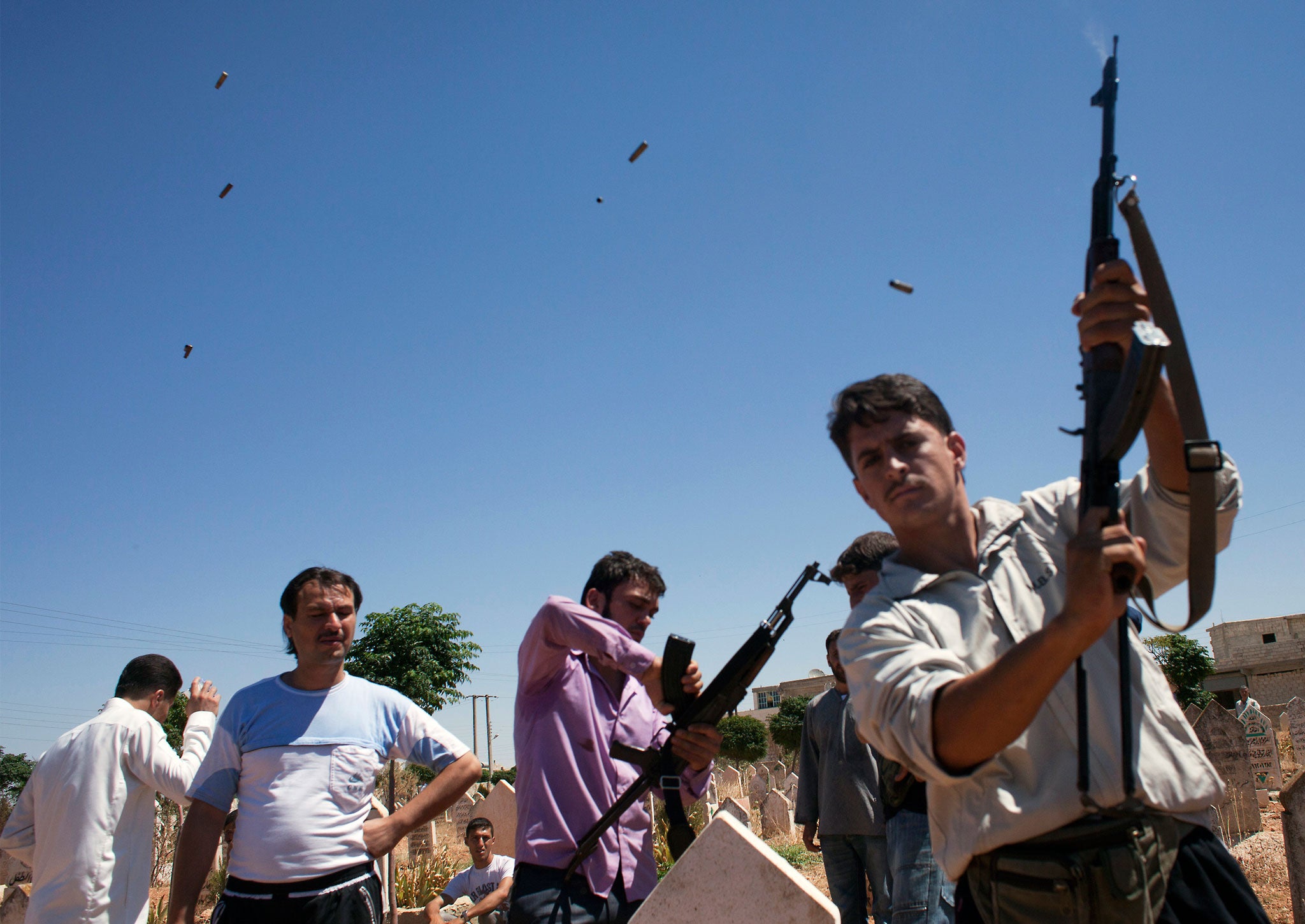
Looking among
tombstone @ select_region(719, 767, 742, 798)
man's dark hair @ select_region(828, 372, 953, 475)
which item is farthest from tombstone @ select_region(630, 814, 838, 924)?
tombstone @ select_region(719, 767, 742, 798)

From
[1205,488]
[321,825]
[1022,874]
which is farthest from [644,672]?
[1205,488]

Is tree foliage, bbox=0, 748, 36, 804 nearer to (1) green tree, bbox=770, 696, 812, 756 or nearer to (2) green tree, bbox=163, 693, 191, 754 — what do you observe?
(2) green tree, bbox=163, 693, 191, 754

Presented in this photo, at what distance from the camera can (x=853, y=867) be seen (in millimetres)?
5148

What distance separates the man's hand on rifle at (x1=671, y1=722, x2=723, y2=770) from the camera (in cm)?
333

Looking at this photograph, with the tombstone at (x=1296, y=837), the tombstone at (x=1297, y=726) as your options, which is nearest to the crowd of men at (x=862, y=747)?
the tombstone at (x=1296, y=837)

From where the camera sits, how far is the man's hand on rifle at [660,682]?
3166mm

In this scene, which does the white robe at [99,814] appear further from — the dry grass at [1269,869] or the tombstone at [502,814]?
the dry grass at [1269,869]

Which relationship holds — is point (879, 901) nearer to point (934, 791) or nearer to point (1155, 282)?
point (934, 791)

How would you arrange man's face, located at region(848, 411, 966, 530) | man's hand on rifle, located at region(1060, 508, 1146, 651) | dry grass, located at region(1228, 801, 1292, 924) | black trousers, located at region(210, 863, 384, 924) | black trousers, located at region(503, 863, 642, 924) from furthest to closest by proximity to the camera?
dry grass, located at region(1228, 801, 1292, 924), black trousers, located at region(210, 863, 384, 924), black trousers, located at region(503, 863, 642, 924), man's face, located at region(848, 411, 966, 530), man's hand on rifle, located at region(1060, 508, 1146, 651)

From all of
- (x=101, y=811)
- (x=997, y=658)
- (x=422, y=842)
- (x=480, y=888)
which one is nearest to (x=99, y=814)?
(x=101, y=811)

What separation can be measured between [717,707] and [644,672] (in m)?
0.46

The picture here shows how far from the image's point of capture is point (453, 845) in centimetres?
1878

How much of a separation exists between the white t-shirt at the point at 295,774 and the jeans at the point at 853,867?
9.16 ft

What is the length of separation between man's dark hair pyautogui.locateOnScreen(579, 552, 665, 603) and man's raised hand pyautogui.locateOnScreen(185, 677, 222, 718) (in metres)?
2.31
